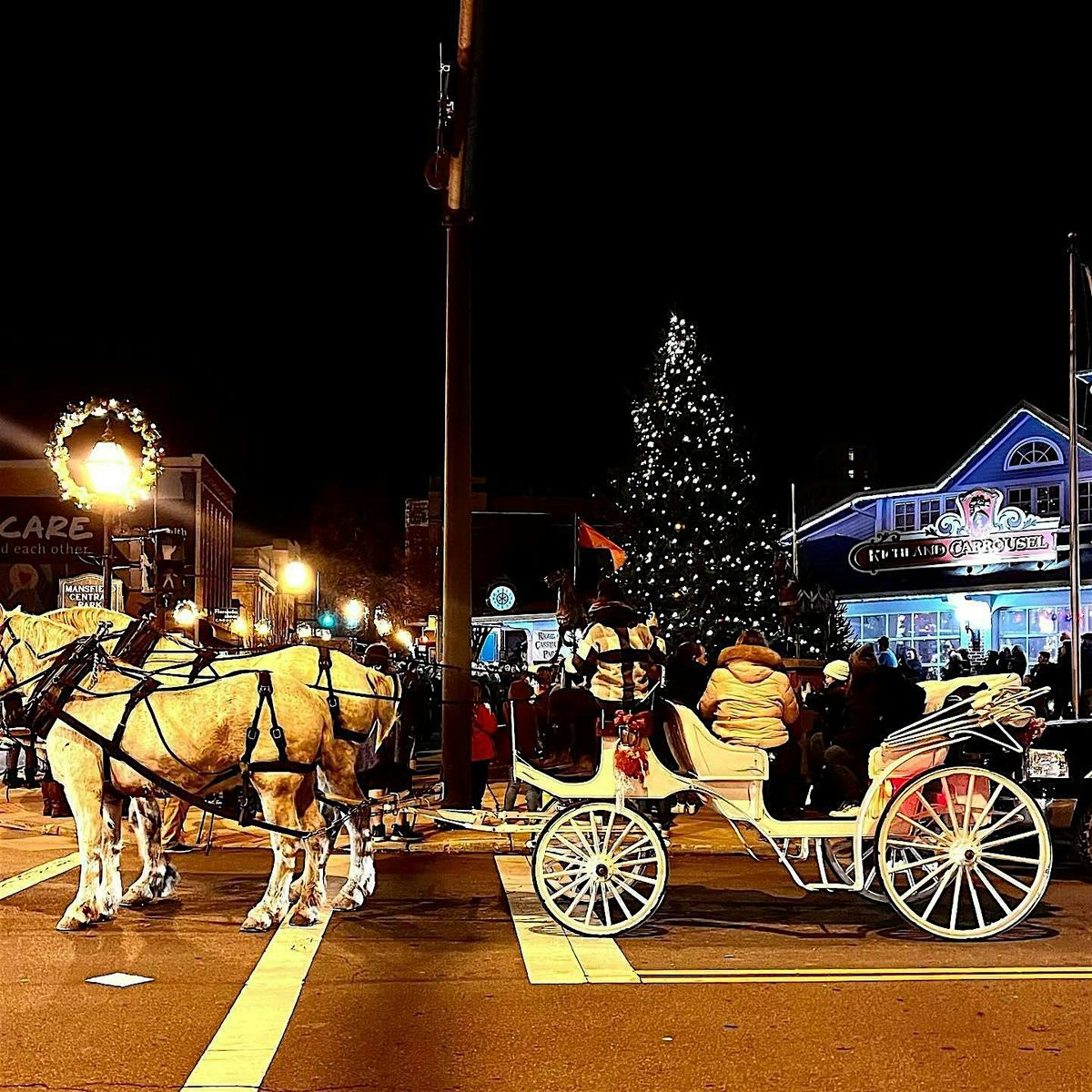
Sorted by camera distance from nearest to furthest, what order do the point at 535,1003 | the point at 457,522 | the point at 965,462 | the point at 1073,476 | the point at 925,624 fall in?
the point at 535,1003 < the point at 457,522 < the point at 1073,476 < the point at 965,462 < the point at 925,624

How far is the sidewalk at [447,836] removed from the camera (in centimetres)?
1432

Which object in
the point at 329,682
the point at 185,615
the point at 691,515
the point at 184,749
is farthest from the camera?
the point at 691,515

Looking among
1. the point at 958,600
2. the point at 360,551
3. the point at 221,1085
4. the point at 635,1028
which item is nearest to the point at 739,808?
the point at 635,1028

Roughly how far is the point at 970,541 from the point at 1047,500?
7.43 feet

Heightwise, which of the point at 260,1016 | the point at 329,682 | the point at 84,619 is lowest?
the point at 260,1016

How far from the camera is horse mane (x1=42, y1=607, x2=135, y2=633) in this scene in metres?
11.0

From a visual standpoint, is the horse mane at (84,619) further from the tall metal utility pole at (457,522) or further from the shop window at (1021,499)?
the shop window at (1021,499)

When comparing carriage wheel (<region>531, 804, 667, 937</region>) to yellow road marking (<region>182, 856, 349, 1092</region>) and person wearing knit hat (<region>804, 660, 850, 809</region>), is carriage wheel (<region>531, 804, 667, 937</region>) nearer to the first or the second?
yellow road marking (<region>182, 856, 349, 1092</region>)

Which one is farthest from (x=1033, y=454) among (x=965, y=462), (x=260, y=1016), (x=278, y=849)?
(x=260, y=1016)

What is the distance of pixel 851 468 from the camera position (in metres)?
161

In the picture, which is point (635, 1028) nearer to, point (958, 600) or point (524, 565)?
point (958, 600)

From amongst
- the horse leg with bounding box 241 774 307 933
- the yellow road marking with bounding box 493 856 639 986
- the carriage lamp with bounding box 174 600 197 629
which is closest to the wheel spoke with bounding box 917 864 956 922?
the yellow road marking with bounding box 493 856 639 986

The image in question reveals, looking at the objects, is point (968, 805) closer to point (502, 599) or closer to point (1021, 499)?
point (502, 599)

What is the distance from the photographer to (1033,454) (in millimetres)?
37781
